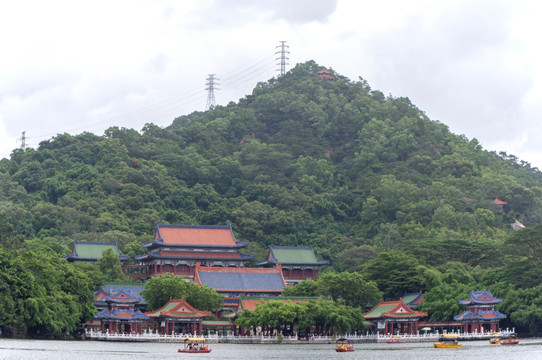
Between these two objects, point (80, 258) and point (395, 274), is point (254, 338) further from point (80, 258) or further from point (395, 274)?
point (80, 258)

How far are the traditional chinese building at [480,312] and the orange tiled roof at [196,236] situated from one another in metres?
30.8

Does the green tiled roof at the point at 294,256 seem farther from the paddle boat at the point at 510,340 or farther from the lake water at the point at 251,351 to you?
the paddle boat at the point at 510,340

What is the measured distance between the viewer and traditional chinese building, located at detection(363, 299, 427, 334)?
288 feet

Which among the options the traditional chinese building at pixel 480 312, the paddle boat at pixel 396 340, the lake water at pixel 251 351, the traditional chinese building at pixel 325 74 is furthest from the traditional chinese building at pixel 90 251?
the traditional chinese building at pixel 325 74

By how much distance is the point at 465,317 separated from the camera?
86.8m

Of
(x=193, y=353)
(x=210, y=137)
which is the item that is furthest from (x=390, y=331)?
(x=210, y=137)

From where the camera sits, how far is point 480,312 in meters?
86.0

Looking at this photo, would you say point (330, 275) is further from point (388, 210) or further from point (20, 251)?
point (388, 210)

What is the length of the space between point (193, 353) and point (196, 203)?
7173 centimetres

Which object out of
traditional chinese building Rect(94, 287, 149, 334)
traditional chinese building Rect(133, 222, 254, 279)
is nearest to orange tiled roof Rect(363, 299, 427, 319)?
traditional chinese building Rect(94, 287, 149, 334)

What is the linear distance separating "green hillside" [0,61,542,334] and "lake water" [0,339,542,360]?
19.5 m

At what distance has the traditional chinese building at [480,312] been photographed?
281ft

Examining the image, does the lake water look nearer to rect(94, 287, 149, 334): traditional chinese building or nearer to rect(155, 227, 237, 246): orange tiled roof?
rect(94, 287, 149, 334): traditional chinese building

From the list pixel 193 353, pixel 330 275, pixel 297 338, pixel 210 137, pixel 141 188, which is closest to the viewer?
pixel 193 353
